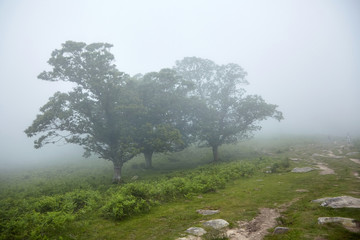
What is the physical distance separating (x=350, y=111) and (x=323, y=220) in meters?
183

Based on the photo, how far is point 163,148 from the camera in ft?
95.3

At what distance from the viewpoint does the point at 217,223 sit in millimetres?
10469

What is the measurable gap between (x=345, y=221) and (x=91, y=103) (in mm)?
27620

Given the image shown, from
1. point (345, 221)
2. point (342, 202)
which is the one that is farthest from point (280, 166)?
point (345, 221)

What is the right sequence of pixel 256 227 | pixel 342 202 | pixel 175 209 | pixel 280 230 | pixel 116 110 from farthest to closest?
pixel 116 110
pixel 175 209
pixel 342 202
pixel 256 227
pixel 280 230

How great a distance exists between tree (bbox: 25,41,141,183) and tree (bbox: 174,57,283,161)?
45.0ft

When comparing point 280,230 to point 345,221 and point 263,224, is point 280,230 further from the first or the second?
point 345,221

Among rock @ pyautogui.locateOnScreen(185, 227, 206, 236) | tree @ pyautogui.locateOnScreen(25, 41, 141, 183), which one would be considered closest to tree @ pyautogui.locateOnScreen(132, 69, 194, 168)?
tree @ pyautogui.locateOnScreen(25, 41, 141, 183)

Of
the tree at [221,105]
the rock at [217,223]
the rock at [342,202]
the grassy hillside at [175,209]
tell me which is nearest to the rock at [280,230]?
the grassy hillside at [175,209]

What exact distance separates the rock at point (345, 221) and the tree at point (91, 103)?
21.1 metres

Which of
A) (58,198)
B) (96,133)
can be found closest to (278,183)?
(58,198)

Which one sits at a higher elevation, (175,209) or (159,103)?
(159,103)

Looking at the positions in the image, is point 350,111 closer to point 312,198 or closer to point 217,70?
point 217,70

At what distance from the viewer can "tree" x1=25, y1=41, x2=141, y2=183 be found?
26.0 metres
